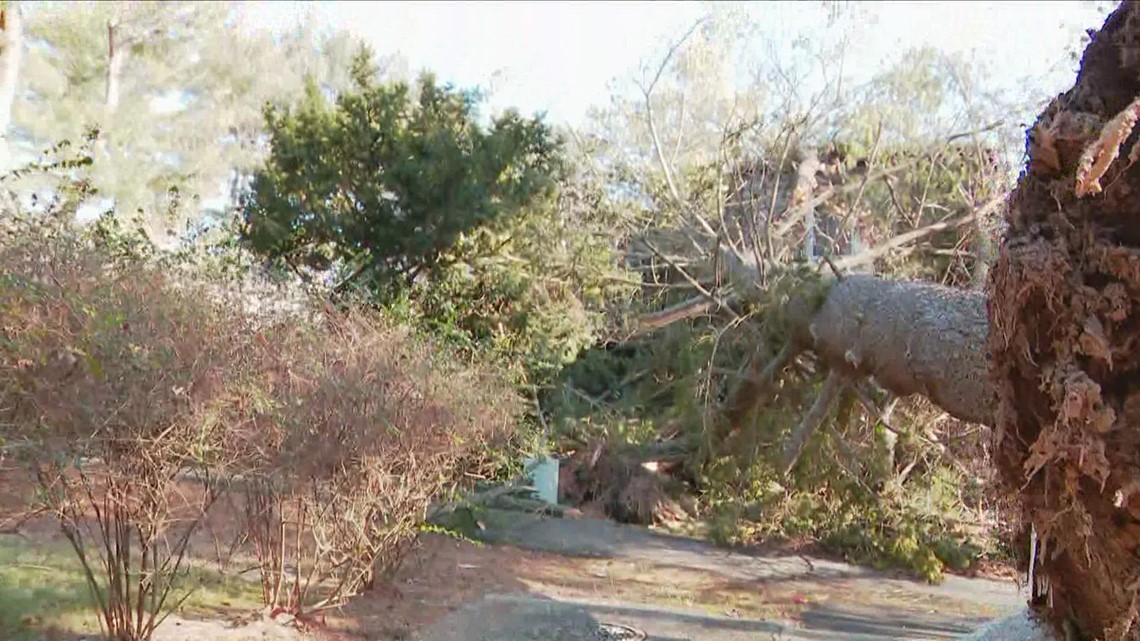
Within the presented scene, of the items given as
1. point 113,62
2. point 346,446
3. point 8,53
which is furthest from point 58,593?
point 113,62

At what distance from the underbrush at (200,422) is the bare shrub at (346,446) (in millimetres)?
15

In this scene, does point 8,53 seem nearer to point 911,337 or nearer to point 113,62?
point 113,62

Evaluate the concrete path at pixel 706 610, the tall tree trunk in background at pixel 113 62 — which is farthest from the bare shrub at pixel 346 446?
the tall tree trunk in background at pixel 113 62

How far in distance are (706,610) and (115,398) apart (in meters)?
6.16

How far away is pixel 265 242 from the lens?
1229 cm

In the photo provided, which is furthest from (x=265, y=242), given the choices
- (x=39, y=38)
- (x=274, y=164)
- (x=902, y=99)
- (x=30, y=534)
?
(x=39, y=38)

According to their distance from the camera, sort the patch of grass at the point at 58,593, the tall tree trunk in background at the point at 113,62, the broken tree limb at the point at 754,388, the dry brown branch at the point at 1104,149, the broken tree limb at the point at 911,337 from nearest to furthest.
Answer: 1. the dry brown branch at the point at 1104,149
2. the patch of grass at the point at 58,593
3. the broken tree limb at the point at 911,337
4. the broken tree limb at the point at 754,388
5. the tall tree trunk in background at the point at 113,62

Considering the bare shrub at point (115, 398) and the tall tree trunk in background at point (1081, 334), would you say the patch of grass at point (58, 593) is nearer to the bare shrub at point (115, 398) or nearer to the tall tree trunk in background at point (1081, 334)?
the bare shrub at point (115, 398)

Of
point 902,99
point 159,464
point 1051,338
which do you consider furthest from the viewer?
point 902,99

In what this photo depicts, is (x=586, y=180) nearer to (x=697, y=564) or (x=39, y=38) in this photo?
(x=697, y=564)

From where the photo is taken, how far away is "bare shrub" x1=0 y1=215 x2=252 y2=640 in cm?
447

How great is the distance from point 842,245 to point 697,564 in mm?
5582

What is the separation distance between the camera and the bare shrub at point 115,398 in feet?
14.7

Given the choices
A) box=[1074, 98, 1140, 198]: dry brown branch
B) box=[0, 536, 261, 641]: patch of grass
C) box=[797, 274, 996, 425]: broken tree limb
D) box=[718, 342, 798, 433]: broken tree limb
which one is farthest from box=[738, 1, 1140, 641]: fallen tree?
box=[718, 342, 798, 433]: broken tree limb
